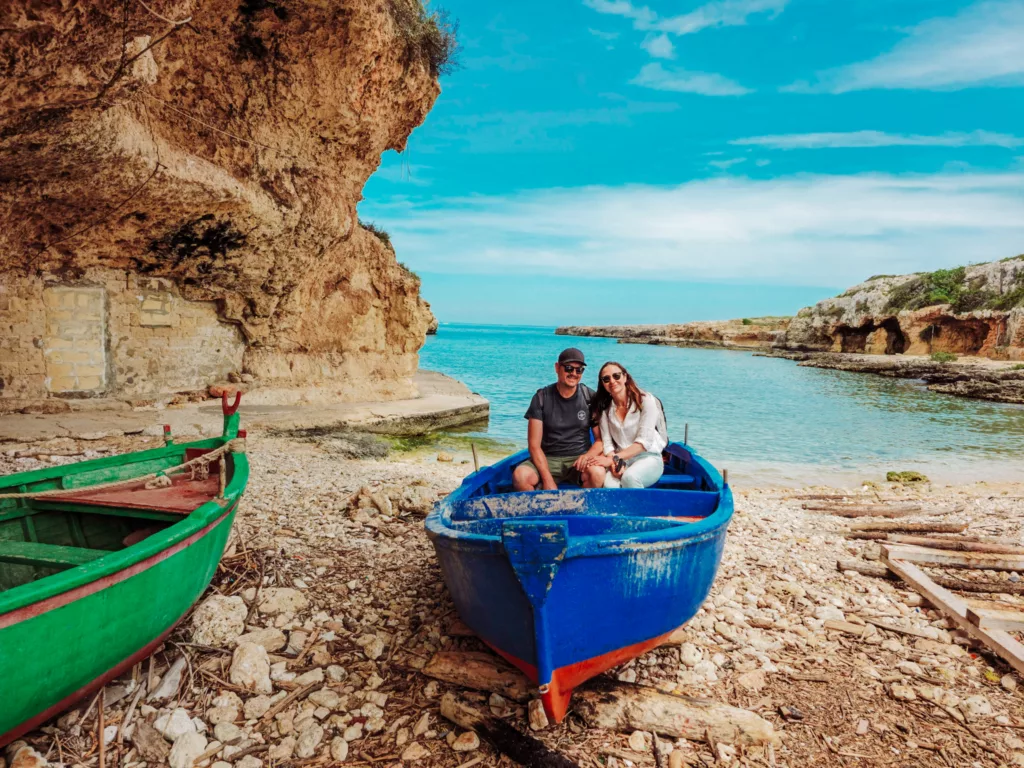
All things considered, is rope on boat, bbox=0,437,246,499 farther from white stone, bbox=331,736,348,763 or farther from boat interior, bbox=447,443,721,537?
white stone, bbox=331,736,348,763

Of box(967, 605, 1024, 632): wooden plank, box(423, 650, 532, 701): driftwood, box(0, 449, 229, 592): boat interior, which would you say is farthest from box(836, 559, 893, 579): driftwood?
box(0, 449, 229, 592): boat interior

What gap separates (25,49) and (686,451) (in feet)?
21.6

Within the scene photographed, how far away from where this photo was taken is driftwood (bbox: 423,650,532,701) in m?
3.33

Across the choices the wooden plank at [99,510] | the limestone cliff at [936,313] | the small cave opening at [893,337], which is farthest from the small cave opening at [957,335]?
the wooden plank at [99,510]

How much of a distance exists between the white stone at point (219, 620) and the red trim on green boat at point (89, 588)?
2.32 ft

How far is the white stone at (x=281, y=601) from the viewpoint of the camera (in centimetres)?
412

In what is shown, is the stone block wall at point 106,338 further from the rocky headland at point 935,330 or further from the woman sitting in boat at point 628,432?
the rocky headland at point 935,330

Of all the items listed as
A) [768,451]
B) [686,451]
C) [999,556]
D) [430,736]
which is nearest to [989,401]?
[768,451]

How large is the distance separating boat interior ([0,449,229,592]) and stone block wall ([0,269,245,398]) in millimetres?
7543

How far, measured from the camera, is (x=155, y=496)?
422cm

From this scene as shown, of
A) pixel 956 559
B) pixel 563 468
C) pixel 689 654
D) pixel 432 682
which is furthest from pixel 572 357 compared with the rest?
pixel 956 559

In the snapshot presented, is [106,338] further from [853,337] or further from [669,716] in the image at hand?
[853,337]

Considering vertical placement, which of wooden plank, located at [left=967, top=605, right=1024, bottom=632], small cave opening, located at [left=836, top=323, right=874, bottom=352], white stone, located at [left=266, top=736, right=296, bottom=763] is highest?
small cave opening, located at [left=836, top=323, right=874, bottom=352]

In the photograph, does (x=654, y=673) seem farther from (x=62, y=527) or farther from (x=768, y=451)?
(x=768, y=451)
